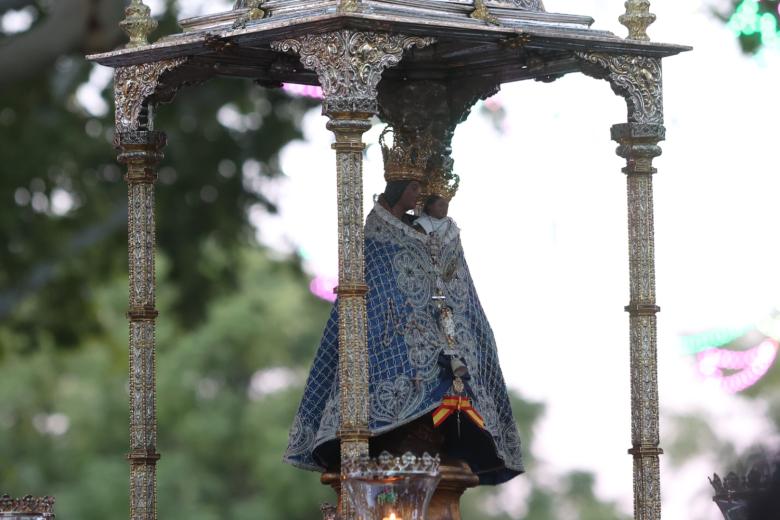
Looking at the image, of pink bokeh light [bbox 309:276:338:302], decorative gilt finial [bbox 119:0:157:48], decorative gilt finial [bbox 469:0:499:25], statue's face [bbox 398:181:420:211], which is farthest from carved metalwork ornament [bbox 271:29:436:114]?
pink bokeh light [bbox 309:276:338:302]

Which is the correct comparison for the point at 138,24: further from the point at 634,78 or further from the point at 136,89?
the point at 634,78

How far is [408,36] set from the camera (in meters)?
15.0

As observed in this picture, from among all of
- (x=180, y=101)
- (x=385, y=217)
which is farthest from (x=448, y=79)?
(x=180, y=101)

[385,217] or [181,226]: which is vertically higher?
[181,226]

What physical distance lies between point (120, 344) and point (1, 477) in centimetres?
829

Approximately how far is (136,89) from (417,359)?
7.56 ft

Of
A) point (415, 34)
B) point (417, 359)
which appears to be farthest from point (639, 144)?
point (417, 359)

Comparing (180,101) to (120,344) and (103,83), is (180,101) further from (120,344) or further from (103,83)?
(120,344)

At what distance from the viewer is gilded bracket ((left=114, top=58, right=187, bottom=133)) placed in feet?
52.2

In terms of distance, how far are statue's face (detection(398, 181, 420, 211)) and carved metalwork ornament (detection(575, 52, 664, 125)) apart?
1198 millimetres

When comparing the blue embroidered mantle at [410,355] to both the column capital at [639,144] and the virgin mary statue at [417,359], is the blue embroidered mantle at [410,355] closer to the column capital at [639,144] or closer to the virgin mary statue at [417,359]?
the virgin mary statue at [417,359]

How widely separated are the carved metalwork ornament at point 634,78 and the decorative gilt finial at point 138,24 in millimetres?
2581

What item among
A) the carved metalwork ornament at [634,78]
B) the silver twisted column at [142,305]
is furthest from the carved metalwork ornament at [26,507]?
the carved metalwork ornament at [634,78]

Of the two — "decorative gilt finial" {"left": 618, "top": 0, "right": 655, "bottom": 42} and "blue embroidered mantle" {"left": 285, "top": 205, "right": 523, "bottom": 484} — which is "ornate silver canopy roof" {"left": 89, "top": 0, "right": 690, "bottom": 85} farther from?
"blue embroidered mantle" {"left": 285, "top": 205, "right": 523, "bottom": 484}
